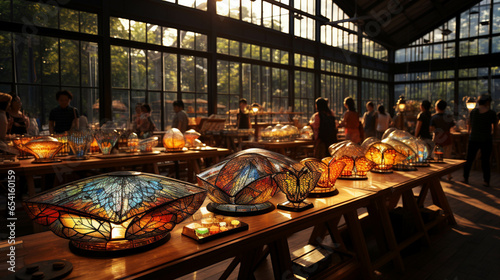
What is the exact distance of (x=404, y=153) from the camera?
2.63 m

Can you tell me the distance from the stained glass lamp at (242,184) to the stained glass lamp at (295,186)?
0.11ft

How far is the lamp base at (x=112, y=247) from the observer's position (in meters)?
1.12

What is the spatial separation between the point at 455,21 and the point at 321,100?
52.6 feet

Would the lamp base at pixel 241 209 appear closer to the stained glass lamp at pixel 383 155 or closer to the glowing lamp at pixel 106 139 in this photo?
the stained glass lamp at pixel 383 155

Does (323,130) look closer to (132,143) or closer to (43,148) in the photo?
(132,143)

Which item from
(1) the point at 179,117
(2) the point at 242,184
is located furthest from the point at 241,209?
(1) the point at 179,117

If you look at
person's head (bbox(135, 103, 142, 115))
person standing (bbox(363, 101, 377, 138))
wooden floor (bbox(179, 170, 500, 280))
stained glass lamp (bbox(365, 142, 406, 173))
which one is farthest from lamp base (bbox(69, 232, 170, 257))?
person standing (bbox(363, 101, 377, 138))

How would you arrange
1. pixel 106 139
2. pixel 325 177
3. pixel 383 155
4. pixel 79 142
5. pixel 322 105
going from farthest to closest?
1. pixel 322 105
2. pixel 106 139
3. pixel 79 142
4. pixel 383 155
5. pixel 325 177

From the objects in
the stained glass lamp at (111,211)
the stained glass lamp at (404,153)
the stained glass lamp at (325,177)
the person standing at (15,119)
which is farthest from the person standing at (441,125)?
the person standing at (15,119)

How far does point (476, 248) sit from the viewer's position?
9.70 ft

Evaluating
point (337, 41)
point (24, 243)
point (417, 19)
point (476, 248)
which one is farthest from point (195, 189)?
point (417, 19)

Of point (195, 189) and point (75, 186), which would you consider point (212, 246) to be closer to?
point (195, 189)

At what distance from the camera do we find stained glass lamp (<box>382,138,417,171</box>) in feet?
A: 8.85

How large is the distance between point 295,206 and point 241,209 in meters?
0.25
